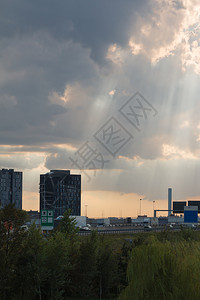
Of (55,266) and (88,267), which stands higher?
(55,266)

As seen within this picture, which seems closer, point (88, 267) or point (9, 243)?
point (9, 243)

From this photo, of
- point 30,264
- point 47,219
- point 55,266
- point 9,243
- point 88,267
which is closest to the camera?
point 30,264

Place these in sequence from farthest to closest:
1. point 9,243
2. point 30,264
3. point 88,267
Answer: point 88,267 → point 9,243 → point 30,264

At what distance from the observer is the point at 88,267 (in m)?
50.7

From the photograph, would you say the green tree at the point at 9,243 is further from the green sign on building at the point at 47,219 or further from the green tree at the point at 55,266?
the green sign on building at the point at 47,219

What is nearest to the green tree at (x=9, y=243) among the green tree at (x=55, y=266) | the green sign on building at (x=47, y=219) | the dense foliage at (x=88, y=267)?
the dense foliage at (x=88, y=267)

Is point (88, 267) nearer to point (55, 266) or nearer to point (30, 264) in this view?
point (55, 266)

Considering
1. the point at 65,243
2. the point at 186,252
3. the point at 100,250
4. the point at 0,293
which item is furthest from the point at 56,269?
the point at 186,252

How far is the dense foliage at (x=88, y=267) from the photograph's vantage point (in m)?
27.4

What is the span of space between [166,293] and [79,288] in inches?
1007

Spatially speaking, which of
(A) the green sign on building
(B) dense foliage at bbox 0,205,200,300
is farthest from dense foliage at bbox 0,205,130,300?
(A) the green sign on building

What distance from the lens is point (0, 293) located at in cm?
4462

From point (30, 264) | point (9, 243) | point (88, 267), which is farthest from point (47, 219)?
point (30, 264)

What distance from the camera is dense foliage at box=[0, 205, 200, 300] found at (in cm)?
2739
